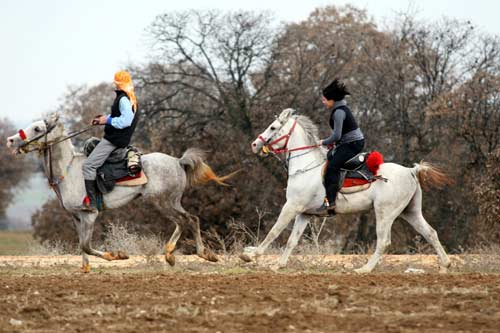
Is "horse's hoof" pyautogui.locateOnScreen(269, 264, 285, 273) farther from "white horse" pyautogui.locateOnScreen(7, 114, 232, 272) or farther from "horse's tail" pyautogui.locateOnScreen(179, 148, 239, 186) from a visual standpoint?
"horse's tail" pyautogui.locateOnScreen(179, 148, 239, 186)

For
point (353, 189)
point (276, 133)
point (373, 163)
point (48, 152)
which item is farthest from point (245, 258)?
point (48, 152)

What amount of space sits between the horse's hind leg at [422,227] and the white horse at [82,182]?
9.66 ft

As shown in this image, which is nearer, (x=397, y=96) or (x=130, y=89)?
(x=130, y=89)

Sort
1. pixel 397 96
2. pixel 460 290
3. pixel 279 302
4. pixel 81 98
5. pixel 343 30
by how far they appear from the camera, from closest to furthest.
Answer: pixel 279 302 < pixel 460 290 < pixel 397 96 < pixel 343 30 < pixel 81 98

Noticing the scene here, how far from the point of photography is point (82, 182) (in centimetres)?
1533

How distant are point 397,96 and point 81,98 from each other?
128 ft

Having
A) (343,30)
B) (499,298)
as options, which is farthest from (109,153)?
(343,30)

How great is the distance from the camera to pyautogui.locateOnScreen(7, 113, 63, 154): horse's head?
50.5ft

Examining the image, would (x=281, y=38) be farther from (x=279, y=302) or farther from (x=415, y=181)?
(x=279, y=302)

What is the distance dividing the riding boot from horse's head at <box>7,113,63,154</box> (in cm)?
104

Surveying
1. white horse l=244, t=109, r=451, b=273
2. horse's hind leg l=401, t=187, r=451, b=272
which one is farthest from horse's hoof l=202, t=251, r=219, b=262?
horse's hind leg l=401, t=187, r=451, b=272

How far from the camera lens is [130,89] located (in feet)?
50.3

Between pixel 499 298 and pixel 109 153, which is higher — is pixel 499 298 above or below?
below

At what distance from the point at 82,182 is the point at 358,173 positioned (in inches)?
158
